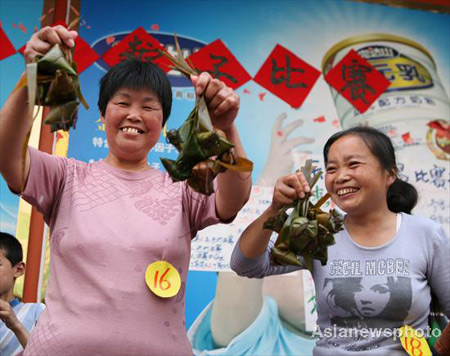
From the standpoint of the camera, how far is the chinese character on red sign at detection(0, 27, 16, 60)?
2707mm

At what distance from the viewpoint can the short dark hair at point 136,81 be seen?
1.38 metres

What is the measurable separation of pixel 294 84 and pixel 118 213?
1.89 meters

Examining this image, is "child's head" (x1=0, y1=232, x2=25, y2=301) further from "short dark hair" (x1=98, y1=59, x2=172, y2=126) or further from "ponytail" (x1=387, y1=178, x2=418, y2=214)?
"ponytail" (x1=387, y1=178, x2=418, y2=214)

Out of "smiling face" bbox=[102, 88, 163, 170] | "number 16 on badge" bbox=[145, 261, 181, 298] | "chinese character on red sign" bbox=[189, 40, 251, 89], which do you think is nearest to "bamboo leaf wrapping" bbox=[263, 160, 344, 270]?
"number 16 on badge" bbox=[145, 261, 181, 298]

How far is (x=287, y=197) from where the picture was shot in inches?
53.7

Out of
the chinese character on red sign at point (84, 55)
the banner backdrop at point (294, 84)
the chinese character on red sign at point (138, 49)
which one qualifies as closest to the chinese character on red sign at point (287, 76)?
the banner backdrop at point (294, 84)

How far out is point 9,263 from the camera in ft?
7.41

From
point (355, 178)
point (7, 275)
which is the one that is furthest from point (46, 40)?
point (7, 275)

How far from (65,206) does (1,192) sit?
1.44 m

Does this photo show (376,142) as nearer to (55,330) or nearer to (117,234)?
(117,234)

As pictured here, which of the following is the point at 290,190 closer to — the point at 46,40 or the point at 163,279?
the point at 163,279

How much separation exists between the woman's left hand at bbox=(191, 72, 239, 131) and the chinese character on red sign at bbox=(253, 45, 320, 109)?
5.82 ft

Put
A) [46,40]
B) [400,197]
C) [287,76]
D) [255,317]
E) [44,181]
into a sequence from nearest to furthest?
[46,40]
[44,181]
[400,197]
[255,317]
[287,76]
